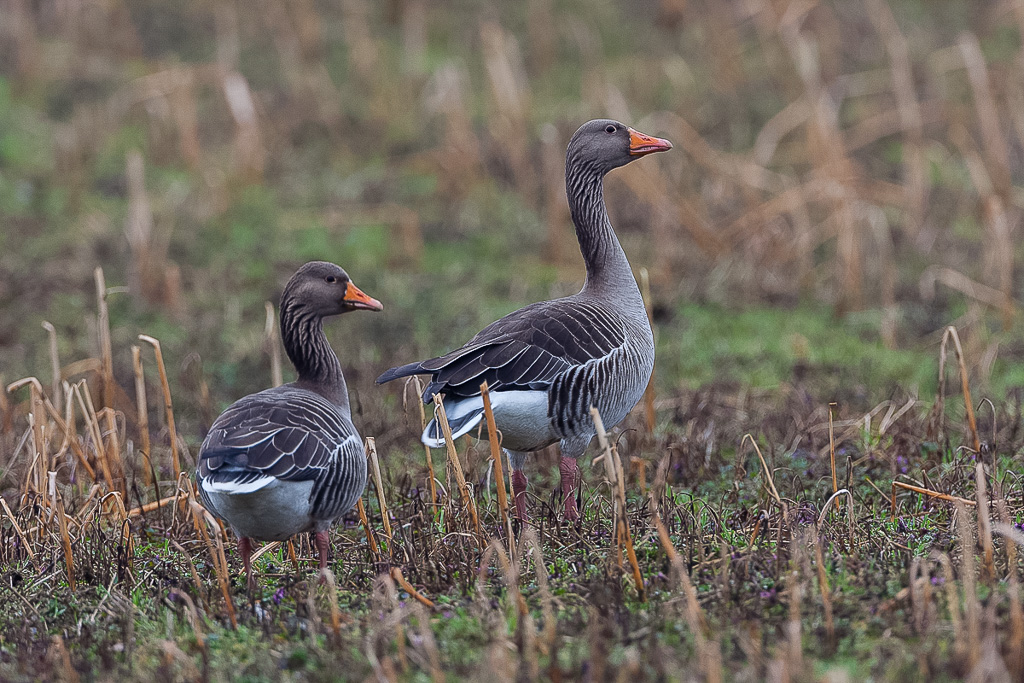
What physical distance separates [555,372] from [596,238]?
3.31ft

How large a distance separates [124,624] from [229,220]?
760cm

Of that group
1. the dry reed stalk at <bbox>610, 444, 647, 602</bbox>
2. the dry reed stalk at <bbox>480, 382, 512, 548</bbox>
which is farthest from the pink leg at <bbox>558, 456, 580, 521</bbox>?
the dry reed stalk at <bbox>610, 444, 647, 602</bbox>

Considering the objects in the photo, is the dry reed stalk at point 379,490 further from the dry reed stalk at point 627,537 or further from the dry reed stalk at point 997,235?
the dry reed stalk at point 997,235

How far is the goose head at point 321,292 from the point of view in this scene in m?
5.44

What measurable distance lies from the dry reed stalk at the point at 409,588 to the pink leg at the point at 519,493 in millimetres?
744

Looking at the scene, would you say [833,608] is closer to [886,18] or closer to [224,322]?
[224,322]

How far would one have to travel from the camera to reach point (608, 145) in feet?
19.8

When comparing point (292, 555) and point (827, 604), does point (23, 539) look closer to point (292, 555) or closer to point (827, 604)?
point (292, 555)

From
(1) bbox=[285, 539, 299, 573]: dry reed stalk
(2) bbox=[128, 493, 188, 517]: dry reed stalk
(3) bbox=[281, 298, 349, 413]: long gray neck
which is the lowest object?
(1) bbox=[285, 539, 299, 573]: dry reed stalk

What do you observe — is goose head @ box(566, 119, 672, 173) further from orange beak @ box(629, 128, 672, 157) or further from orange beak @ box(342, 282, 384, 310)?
orange beak @ box(342, 282, 384, 310)

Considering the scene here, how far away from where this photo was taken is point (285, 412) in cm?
472

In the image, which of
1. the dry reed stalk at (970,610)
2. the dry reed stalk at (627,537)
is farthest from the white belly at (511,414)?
the dry reed stalk at (970,610)

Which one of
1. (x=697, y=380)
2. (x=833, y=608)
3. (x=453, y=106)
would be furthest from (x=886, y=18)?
(x=833, y=608)

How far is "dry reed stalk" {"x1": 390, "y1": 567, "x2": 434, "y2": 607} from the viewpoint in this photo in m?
4.21
